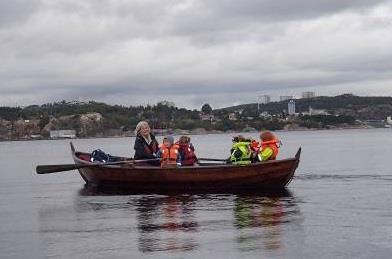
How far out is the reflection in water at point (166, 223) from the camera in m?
13.3

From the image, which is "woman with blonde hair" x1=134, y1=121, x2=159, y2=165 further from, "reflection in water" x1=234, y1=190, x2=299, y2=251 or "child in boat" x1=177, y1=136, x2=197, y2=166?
"reflection in water" x1=234, y1=190, x2=299, y2=251

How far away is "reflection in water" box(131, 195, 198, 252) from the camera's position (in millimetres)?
13345

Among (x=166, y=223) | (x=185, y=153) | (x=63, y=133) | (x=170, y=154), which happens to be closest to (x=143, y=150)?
(x=170, y=154)

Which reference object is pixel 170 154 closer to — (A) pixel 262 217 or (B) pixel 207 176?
(B) pixel 207 176

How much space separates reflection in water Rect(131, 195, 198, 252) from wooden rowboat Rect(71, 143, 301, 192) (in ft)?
3.57

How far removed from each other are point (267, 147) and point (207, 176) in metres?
2.31

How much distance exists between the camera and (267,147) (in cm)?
2302

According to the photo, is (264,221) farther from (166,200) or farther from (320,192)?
(320,192)

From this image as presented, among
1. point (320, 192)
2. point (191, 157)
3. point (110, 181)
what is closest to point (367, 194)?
point (320, 192)

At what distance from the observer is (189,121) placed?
6796 inches

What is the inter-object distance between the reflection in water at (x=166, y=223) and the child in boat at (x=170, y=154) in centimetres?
177

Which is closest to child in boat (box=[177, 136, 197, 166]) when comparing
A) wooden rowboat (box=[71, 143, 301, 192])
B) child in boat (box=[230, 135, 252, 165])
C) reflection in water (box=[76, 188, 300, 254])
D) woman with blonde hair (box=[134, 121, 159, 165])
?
wooden rowboat (box=[71, 143, 301, 192])

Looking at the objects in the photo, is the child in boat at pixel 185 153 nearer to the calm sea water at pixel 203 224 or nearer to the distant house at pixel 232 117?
the calm sea water at pixel 203 224

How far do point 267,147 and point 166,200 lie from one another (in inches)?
160
